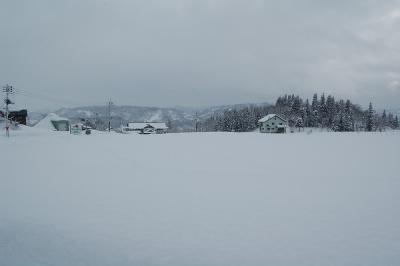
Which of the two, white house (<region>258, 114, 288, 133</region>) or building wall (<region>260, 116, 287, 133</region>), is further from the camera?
building wall (<region>260, 116, 287, 133</region>)

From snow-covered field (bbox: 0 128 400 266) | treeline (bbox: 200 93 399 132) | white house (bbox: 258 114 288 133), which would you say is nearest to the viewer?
snow-covered field (bbox: 0 128 400 266)

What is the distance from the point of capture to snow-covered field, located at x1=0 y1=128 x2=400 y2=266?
316 inches

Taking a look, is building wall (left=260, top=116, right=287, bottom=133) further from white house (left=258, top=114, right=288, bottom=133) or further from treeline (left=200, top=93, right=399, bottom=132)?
treeline (left=200, top=93, right=399, bottom=132)

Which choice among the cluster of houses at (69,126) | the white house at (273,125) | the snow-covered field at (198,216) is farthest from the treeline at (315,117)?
the snow-covered field at (198,216)

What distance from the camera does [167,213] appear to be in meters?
11.1

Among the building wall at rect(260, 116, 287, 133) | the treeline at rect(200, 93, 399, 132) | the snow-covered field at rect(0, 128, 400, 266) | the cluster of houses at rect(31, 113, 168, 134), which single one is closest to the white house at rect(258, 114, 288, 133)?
the building wall at rect(260, 116, 287, 133)

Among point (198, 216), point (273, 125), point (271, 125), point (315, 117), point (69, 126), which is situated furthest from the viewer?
point (315, 117)

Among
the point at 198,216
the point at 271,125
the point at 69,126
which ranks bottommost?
the point at 198,216

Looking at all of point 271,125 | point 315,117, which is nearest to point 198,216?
point 271,125

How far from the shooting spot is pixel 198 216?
10859 mm

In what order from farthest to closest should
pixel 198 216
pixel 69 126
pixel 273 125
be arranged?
pixel 273 125 → pixel 69 126 → pixel 198 216

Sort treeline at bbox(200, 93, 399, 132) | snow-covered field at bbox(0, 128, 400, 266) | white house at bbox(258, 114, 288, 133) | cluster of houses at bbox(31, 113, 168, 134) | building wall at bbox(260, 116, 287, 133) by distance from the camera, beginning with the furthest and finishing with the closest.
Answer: treeline at bbox(200, 93, 399, 132) → building wall at bbox(260, 116, 287, 133) → white house at bbox(258, 114, 288, 133) → cluster of houses at bbox(31, 113, 168, 134) → snow-covered field at bbox(0, 128, 400, 266)

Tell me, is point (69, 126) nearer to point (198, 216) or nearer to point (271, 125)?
point (271, 125)

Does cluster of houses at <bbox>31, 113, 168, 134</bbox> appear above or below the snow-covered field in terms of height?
above
